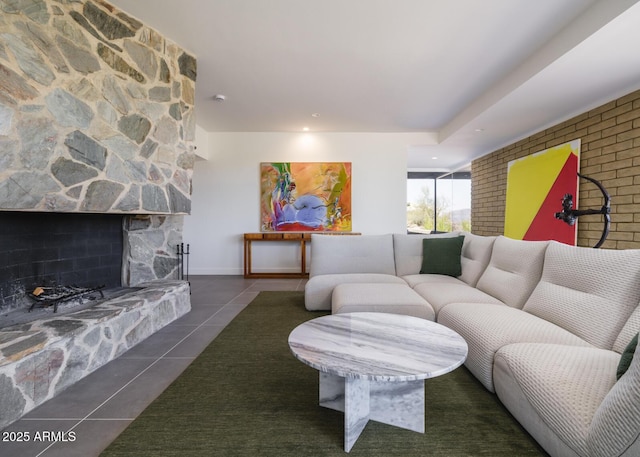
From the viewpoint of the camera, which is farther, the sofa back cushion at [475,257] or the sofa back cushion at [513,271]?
the sofa back cushion at [475,257]

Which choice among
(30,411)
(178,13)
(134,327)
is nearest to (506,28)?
(178,13)

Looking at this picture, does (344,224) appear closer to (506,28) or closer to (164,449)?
(506,28)

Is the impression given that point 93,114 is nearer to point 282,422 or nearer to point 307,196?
point 282,422

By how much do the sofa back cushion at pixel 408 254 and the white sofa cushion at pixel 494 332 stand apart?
135 centimetres

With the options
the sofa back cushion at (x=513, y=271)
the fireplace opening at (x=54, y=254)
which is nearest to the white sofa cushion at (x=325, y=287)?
the sofa back cushion at (x=513, y=271)

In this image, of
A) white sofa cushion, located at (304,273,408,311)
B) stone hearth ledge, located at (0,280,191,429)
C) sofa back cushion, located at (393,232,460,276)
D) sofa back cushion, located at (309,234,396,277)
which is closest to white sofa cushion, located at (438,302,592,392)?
white sofa cushion, located at (304,273,408,311)

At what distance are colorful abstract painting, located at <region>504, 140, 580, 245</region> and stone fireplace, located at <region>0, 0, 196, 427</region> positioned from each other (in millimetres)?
4246

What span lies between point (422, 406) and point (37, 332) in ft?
6.75

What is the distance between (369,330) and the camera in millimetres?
1570

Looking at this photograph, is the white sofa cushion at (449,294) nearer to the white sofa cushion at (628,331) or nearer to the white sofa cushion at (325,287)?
the white sofa cushion at (325,287)

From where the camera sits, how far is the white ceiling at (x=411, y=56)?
2.15m

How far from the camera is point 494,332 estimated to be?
163 centimetres

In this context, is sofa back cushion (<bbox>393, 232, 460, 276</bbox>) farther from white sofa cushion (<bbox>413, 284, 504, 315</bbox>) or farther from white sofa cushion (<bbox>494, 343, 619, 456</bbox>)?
white sofa cushion (<bbox>494, 343, 619, 456</bbox>)

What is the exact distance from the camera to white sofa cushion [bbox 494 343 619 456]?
102cm
